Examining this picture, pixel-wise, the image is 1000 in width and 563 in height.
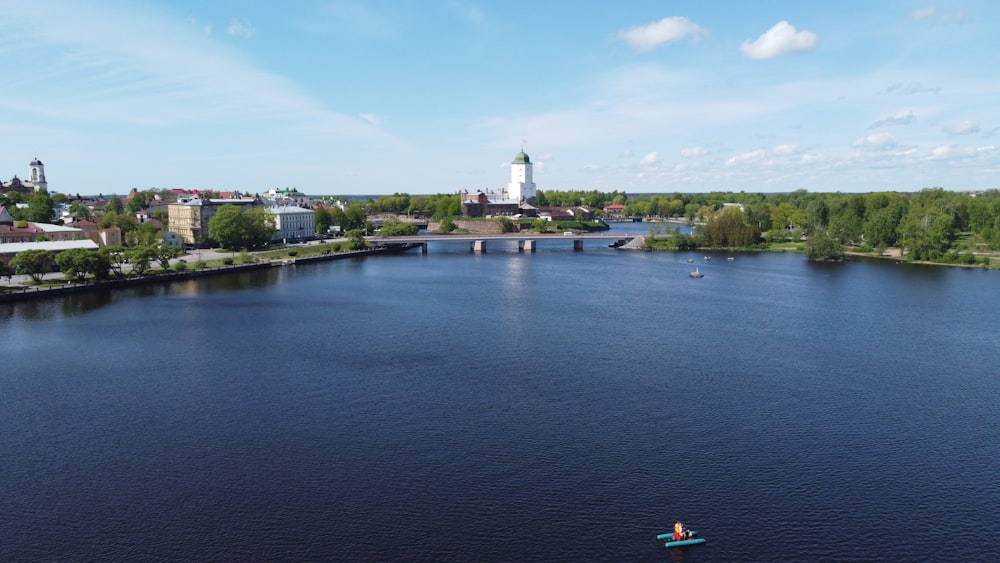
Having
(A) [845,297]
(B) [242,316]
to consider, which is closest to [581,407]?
(B) [242,316]

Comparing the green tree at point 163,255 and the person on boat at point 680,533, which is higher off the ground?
the green tree at point 163,255

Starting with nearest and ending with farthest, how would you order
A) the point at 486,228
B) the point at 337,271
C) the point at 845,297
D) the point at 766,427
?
the point at 766,427, the point at 845,297, the point at 337,271, the point at 486,228

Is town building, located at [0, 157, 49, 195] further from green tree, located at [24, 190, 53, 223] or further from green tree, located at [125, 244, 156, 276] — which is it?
green tree, located at [125, 244, 156, 276]

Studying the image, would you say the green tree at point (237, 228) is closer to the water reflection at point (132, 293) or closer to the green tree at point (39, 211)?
the water reflection at point (132, 293)

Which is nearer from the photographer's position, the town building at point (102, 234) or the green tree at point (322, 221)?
the town building at point (102, 234)

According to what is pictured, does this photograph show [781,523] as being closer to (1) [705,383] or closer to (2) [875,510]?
(2) [875,510]

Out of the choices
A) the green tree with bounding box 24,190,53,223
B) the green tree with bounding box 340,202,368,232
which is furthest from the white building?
the green tree with bounding box 24,190,53,223

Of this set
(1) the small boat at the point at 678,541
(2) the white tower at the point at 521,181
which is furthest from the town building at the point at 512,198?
(1) the small boat at the point at 678,541
